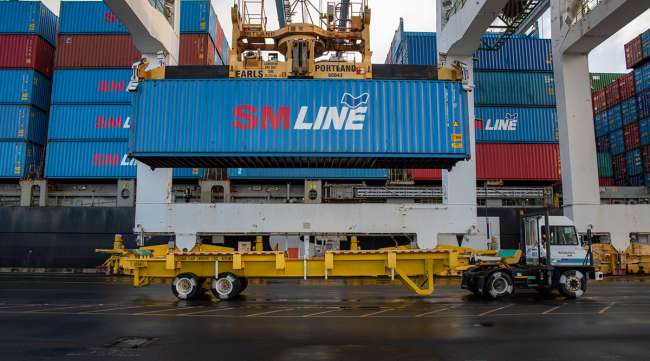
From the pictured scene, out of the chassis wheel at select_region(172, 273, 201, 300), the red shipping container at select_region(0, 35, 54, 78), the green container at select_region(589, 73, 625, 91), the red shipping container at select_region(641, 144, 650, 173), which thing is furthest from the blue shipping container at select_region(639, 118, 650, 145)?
the red shipping container at select_region(0, 35, 54, 78)

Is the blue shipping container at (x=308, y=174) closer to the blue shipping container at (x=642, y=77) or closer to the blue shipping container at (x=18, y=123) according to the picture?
the blue shipping container at (x=18, y=123)

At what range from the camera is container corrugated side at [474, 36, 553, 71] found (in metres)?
31.2

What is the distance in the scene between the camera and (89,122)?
94.8ft

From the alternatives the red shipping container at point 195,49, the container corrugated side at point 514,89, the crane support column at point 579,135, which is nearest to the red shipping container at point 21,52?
the red shipping container at point 195,49

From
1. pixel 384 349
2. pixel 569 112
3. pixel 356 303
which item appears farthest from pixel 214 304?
pixel 569 112

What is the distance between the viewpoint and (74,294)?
1507cm

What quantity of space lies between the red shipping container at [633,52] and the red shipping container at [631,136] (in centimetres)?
503

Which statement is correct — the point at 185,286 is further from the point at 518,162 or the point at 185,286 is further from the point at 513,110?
the point at 513,110

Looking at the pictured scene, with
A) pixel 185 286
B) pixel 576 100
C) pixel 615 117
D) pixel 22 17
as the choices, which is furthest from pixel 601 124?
pixel 22 17

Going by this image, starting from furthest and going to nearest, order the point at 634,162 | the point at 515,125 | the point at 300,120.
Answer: the point at 634,162 < the point at 515,125 < the point at 300,120

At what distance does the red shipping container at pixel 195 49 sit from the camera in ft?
98.6

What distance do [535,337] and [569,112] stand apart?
18.2m

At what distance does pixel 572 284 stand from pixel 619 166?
31406 mm

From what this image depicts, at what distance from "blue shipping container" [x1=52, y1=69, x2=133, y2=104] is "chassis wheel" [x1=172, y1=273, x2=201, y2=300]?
19.3m
